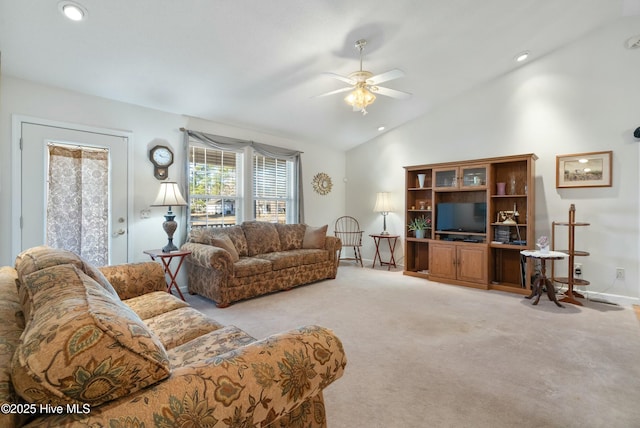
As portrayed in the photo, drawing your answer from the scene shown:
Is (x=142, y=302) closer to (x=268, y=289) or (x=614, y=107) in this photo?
(x=268, y=289)

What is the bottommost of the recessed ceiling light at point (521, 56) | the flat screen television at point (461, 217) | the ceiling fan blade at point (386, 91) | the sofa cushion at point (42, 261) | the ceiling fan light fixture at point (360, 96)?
the sofa cushion at point (42, 261)

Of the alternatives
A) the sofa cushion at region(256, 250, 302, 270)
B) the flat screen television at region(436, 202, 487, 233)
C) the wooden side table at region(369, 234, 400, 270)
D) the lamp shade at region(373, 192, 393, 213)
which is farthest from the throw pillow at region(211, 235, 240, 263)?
the flat screen television at region(436, 202, 487, 233)

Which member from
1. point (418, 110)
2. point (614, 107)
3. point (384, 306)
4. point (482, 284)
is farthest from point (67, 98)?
point (614, 107)

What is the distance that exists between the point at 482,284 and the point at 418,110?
3.11m

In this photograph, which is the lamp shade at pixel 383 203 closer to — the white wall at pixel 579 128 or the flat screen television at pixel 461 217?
the flat screen television at pixel 461 217

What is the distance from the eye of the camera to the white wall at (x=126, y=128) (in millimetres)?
3012

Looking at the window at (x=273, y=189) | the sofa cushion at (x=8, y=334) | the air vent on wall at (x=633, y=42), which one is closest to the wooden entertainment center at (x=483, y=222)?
the air vent on wall at (x=633, y=42)

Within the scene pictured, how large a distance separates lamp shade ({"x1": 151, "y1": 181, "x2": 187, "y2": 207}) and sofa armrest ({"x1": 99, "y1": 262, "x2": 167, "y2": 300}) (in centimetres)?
130

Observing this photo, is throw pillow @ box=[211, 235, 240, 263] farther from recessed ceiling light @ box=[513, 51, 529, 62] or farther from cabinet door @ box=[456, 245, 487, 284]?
recessed ceiling light @ box=[513, 51, 529, 62]

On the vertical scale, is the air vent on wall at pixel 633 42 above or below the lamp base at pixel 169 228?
above

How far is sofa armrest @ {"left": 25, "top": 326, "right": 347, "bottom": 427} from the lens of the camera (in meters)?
0.76

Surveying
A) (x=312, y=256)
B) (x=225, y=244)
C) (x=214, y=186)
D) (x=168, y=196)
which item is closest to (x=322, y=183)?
(x=312, y=256)

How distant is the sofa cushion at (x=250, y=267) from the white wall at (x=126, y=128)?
41.8 inches

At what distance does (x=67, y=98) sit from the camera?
3357 mm
